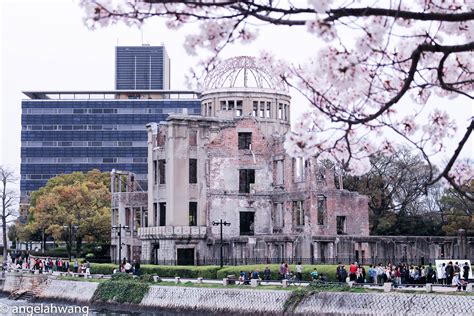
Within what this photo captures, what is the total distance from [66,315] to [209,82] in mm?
28480

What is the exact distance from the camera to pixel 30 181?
5394 inches

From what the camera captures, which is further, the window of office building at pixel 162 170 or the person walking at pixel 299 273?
the window of office building at pixel 162 170

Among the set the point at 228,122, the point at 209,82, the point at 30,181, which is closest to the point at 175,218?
the point at 228,122

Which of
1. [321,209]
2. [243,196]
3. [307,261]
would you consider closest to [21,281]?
[243,196]

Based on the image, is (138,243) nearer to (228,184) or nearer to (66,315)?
(228,184)

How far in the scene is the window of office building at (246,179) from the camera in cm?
6838

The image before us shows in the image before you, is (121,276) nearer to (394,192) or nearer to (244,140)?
(244,140)

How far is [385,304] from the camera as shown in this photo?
36.2 meters

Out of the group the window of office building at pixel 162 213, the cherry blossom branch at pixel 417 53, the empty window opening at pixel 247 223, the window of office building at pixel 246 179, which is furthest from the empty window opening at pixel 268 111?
the cherry blossom branch at pixel 417 53

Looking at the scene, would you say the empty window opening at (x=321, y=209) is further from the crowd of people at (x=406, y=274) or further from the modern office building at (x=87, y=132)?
the modern office building at (x=87, y=132)

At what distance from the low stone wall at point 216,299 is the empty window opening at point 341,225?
18830 mm

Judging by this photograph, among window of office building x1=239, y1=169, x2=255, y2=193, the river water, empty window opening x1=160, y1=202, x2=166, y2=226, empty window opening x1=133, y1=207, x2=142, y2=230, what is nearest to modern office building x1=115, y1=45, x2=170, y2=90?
empty window opening x1=133, y1=207, x2=142, y2=230

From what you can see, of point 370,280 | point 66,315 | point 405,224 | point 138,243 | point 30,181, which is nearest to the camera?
point 370,280

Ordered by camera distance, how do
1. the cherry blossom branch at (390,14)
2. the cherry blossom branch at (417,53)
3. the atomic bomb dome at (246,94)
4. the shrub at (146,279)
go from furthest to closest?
1. the atomic bomb dome at (246,94)
2. the shrub at (146,279)
3. the cherry blossom branch at (417,53)
4. the cherry blossom branch at (390,14)
